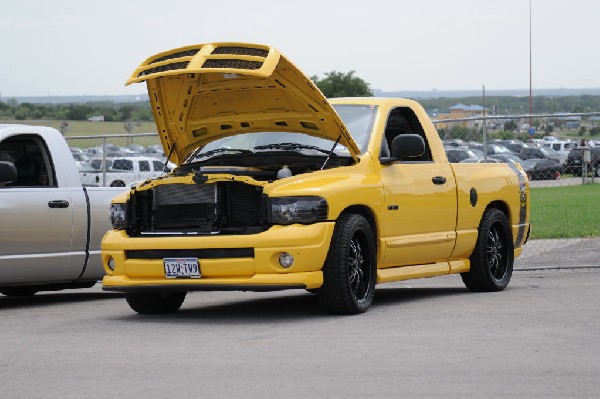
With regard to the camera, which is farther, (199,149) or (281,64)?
(199,149)

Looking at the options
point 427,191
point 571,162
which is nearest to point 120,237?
point 427,191

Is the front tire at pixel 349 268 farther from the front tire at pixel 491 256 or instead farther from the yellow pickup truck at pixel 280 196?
the front tire at pixel 491 256

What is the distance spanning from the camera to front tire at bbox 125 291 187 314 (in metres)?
11.9

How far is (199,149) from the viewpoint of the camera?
12.7 metres

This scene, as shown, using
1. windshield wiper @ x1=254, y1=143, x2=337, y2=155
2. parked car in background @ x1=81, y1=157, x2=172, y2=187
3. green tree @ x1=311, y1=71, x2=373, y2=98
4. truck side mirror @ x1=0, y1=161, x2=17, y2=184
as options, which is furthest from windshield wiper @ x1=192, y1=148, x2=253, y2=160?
green tree @ x1=311, y1=71, x2=373, y2=98

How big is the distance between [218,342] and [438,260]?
12.6ft

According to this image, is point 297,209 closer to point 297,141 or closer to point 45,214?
point 297,141

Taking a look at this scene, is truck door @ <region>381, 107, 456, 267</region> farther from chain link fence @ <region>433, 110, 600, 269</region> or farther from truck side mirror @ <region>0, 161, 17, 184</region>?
truck side mirror @ <region>0, 161, 17, 184</region>

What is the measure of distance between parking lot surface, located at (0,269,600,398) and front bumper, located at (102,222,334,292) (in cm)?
31

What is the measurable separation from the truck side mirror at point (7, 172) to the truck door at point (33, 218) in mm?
254

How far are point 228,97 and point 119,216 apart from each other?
147 centimetres

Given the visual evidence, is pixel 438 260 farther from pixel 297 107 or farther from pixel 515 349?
pixel 515 349

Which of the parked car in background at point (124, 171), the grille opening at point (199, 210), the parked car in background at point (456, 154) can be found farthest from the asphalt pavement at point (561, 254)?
the parked car in background at point (124, 171)

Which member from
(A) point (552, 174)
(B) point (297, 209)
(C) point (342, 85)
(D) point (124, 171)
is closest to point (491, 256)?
(B) point (297, 209)
